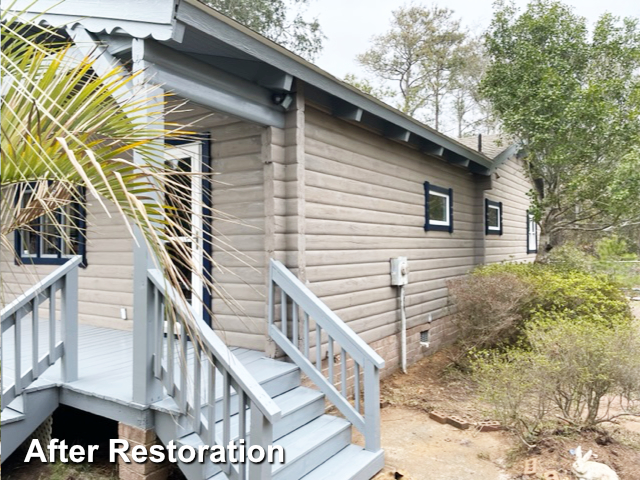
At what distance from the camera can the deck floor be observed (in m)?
3.41

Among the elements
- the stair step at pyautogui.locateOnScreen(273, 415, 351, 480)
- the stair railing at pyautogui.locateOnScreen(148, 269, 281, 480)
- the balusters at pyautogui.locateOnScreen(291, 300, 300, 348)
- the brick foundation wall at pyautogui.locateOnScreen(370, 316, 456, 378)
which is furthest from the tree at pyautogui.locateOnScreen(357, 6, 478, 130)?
the stair railing at pyautogui.locateOnScreen(148, 269, 281, 480)

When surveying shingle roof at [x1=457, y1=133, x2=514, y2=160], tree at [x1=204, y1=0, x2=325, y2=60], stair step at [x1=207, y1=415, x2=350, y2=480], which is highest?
tree at [x1=204, y1=0, x2=325, y2=60]

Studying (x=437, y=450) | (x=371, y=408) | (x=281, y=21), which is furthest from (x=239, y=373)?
(x=281, y=21)

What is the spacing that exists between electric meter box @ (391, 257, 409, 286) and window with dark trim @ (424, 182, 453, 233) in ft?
3.97

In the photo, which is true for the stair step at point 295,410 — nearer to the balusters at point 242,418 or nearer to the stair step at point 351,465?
the stair step at point 351,465

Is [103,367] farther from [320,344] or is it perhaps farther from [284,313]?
[320,344]

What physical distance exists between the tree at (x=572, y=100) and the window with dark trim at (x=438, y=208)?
1.91 m

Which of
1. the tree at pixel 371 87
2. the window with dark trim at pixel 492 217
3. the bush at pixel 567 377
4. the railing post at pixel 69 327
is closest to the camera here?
the railing post at pixel 69 327

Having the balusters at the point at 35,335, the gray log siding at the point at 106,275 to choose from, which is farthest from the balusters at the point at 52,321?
the gray log siding at the point at 106,275

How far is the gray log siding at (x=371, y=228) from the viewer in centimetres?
486

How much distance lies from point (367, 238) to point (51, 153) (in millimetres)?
4352

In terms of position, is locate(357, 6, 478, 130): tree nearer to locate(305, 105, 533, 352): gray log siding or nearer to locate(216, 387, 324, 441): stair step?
locate(305, 105, 533, 352): gray log siding

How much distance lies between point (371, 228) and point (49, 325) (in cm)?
363

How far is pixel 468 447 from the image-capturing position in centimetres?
418
